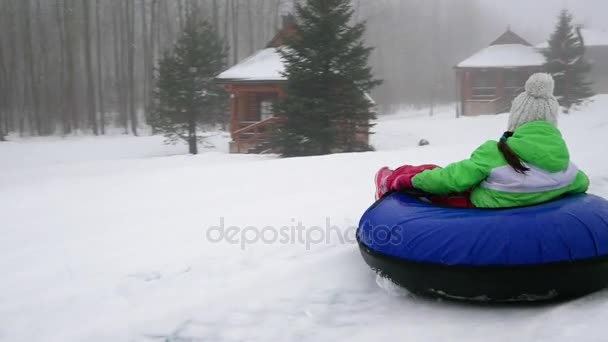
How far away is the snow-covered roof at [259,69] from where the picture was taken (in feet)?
60.8

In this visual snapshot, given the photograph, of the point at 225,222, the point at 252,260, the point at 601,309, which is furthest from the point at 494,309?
the point at 225,222

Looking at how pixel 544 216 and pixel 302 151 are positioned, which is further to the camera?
pixel 302 151

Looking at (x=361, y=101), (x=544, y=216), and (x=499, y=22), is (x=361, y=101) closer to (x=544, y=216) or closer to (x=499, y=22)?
(x=544, y=216)

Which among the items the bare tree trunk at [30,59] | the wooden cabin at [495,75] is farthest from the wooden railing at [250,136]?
the bare tree trunk at [30,59]

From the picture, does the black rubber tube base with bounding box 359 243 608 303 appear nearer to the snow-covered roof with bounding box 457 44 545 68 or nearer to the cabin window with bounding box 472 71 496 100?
the snow-covered roof with bounding box 457 44 545 68

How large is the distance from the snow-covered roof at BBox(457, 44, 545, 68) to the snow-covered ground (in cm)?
2400

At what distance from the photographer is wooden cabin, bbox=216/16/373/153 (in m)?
18.1

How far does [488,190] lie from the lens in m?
3.03

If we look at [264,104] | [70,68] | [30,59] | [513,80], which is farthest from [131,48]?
[513,80]

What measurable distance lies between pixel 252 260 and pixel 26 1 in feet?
119

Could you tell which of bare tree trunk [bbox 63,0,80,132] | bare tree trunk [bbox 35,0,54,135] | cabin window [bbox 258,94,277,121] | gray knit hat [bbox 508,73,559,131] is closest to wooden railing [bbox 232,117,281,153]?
cabin window [bbox 258,94,277,121]

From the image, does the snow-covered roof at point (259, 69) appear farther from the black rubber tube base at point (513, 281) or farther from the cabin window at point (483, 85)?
the black rubber tube base at point (513, 281)

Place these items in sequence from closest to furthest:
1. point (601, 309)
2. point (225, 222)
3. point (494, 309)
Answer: point (601, 309), point (494, 309), point (225, 222)

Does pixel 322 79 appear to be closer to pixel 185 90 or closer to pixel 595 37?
pixel 185 90
